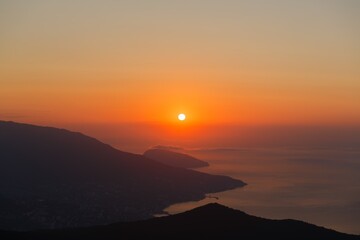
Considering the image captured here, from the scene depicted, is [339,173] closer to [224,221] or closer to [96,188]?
[96,188]

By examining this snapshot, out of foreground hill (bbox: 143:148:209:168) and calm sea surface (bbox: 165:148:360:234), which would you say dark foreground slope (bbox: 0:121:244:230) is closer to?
calm sea surface (bbox: 165:148:360:234)

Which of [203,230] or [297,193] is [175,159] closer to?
[297,193]

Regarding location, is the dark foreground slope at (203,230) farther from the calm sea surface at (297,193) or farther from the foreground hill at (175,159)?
the foreground hill at (175,159)

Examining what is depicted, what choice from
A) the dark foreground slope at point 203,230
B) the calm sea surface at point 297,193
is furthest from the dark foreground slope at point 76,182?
the dark foreground slope at point 203,230

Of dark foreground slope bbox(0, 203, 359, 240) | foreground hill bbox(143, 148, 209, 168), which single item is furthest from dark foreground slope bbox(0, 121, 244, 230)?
foreground hill bbox(143, 148, 209, 168)

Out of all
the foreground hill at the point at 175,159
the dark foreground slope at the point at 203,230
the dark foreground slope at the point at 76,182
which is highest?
the foreground hill at the point at 175,159

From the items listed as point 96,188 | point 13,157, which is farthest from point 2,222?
point 13,157

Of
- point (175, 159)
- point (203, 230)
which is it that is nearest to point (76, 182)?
point (175, 159)
